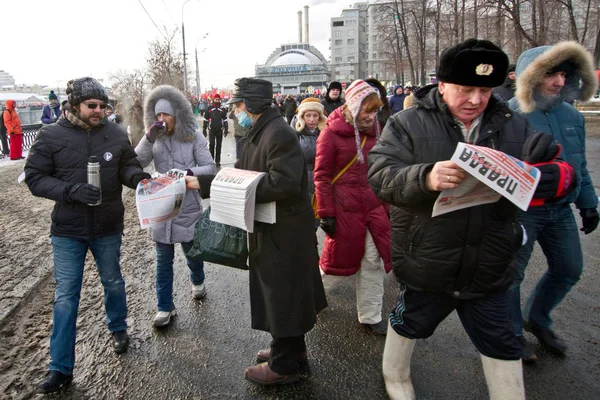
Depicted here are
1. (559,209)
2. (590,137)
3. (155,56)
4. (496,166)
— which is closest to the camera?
(496,166)

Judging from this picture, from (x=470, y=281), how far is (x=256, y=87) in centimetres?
168

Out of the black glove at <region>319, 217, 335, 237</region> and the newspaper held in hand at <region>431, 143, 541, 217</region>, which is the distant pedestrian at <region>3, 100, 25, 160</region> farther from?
the newspaper held in hand at <region>431, 143, 541, 217</region>

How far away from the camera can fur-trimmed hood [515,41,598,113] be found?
2.97 meters

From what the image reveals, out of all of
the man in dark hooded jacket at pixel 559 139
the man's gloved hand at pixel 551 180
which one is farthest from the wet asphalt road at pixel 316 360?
the man's gloved hand at pixel 551 180

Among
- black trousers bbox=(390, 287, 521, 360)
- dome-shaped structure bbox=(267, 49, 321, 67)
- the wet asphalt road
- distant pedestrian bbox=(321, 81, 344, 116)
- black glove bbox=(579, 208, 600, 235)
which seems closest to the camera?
black trousers bbox=(390, 287, 521, 360)

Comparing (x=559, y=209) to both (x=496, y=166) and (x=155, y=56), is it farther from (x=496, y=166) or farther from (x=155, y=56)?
(x=155, y=56)

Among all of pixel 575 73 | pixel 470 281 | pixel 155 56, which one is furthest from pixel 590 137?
pixel 155 56

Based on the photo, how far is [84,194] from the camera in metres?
2.88

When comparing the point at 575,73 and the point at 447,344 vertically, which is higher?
the point at 575,73

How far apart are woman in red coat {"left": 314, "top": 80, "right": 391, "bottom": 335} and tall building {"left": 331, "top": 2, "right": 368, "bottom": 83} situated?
12411cm

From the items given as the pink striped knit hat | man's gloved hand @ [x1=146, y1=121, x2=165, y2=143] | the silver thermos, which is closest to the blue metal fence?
man's gloved hand @ [x1=146, y1=121, x2=165, y2=143]

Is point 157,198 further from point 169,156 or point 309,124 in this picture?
point 309,124

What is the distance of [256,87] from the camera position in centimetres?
271

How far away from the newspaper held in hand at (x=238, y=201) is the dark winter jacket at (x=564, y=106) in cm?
197
